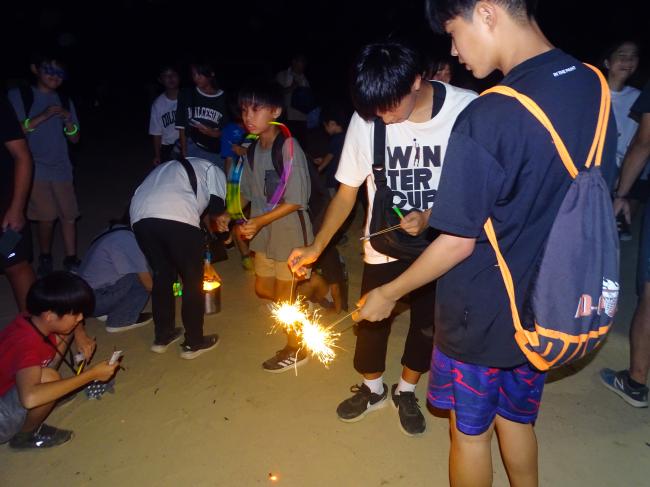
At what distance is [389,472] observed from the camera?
9.89ft

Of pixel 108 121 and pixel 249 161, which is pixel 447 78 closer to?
pixel 249 161

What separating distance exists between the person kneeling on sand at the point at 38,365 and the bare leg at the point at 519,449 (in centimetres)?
227

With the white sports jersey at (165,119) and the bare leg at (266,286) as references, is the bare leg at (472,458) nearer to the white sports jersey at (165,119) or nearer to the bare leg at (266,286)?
the bare leg at (266,286)

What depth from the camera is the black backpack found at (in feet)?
11.9

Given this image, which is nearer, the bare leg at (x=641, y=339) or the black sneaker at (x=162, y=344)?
the bare leg at (x=641, y=339)

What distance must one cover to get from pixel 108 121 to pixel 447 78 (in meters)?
14.1

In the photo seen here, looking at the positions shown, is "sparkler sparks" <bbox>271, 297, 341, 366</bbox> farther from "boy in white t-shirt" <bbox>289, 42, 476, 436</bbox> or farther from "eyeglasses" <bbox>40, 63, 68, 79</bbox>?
"eyeglasses" <bbox>40, 63, 68, 79</bbox>

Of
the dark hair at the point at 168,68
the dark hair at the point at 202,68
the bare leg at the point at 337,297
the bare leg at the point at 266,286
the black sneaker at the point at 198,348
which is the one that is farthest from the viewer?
the dark hair at the point at 168,68

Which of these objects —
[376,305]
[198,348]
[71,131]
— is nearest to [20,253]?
[198,348]

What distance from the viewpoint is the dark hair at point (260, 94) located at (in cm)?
355

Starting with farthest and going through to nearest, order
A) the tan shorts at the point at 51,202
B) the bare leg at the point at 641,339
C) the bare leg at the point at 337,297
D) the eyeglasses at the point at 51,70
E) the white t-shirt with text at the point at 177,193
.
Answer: the tan shorts at the point at 51,202
the eyeglasses at the point at 51,70
the bare leg at the point at 337,297
the white t-shirt with text at the point at 177,193
the bare leg at the point at 641,339

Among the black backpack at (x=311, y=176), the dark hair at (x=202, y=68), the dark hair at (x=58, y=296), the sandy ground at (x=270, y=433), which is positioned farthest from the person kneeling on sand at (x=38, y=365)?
the dark hair at (x=202, y=68)

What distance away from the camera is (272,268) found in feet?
13.2

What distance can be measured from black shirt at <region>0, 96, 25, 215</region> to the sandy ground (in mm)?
1379
